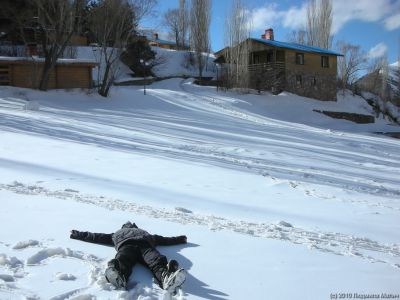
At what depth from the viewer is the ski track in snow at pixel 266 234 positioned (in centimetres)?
433

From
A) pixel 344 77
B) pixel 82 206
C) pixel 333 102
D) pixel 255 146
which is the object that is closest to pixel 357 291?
pixel 82 206

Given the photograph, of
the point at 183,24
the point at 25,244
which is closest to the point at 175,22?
the point at 183,24

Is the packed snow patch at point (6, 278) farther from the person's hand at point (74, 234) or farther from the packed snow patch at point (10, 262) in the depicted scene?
the person's hand at point (74, 234)

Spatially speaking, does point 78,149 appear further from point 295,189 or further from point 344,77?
point 344,77

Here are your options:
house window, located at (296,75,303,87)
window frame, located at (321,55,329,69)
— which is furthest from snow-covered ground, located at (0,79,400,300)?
window frame, located at (321,55,329,69)

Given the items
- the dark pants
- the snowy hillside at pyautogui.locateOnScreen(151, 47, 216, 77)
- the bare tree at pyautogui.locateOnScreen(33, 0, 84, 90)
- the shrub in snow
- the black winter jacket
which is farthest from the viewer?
the snowy hillside at pyautogui.locateOnScreen(151, 47, 216, 77)

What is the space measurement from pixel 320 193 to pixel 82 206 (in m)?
3.80

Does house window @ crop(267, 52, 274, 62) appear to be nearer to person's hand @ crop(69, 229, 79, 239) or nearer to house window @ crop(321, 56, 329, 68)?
house window @ crop(321, 56, 329, 68)

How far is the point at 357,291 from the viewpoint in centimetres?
360

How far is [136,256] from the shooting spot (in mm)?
3963

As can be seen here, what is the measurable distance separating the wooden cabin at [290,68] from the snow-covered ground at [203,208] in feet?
73.2

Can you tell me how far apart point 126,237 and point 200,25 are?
3988 cm

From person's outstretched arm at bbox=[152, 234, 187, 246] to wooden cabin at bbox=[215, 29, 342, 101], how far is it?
30.7 m

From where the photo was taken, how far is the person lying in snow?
3.48 metres
